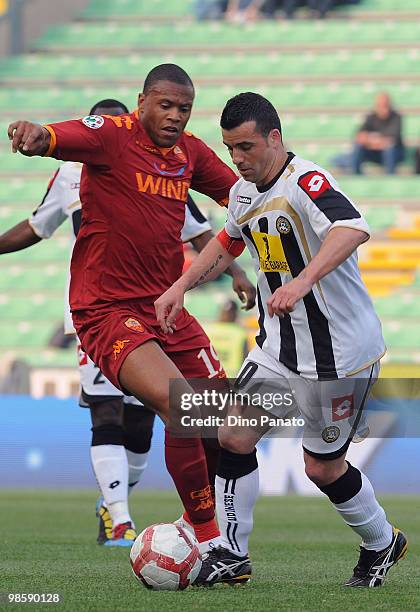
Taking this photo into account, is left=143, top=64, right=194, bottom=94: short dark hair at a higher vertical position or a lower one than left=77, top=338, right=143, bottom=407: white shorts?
higher

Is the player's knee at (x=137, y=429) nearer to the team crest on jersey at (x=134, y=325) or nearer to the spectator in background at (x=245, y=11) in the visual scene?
the team crest on jersey at (x=134, y=325)

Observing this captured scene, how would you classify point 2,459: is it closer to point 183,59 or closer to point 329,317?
point 329,317

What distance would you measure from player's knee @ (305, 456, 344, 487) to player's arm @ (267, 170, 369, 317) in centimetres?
86

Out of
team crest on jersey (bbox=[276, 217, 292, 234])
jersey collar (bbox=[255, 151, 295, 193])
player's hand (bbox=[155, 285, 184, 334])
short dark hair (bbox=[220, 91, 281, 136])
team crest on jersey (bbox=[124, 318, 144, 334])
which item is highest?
short dark hair (bbox=[220, 91, 281, 136])

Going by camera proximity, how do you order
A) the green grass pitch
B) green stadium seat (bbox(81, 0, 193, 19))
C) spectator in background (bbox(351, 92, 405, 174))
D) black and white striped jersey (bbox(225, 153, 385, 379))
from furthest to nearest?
green stadium seat (bbox(81, 0, 193, 19)) → spectator in background (bbox(351, 92, 405, 174)) → black and white striped jersey (bbox(225, 153, 385, 379)) → the green grass pitch

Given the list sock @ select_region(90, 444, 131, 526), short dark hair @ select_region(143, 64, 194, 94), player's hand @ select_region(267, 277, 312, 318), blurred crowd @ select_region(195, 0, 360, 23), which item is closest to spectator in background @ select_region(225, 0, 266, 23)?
blurred crowd @ select_region(195, 0, 360, 23)

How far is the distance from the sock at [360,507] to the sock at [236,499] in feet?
1.07

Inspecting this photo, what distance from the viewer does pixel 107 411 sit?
313 inches

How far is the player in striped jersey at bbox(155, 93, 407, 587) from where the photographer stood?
548 cm

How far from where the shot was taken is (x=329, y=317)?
5.57 m

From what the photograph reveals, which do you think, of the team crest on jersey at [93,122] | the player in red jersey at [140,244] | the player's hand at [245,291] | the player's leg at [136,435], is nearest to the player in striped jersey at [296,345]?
the player in red jersey at [140,244]

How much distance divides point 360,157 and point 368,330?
533 inches

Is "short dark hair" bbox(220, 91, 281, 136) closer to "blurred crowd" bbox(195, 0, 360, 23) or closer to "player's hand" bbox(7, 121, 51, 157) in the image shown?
"player's hand" bbox(7, 121, 51, 157)

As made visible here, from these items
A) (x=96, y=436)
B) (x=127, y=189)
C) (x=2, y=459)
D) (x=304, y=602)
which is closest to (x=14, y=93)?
(x=2, y=459)
